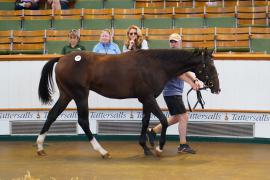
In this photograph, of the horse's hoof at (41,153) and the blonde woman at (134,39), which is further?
the blonde woman at (134,39)

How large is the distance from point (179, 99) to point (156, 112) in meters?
0.57

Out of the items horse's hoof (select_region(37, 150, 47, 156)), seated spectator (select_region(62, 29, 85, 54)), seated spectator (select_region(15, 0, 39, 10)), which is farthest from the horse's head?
seated spectator (select_region(15, 0, 39, 10))

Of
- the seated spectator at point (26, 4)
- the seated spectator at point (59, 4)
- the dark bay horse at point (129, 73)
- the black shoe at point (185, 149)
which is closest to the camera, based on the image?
the dark bay horse at point (129, 73)

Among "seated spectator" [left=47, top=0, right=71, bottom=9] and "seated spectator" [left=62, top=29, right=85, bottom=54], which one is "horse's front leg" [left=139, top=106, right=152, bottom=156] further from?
"seated spectator" [left=47, top=0, right=71, bottom=9]

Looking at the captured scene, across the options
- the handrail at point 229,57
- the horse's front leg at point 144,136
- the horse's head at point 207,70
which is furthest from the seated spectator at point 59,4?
the horse's head at point 207,70

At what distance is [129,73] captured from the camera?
22.1 feet

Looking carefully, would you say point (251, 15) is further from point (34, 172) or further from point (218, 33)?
point (34, 172)

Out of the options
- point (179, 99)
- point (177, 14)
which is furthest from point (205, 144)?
point (177, 14)

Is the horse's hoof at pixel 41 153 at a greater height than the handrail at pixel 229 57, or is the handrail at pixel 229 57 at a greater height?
the handrail at pixel 229 57

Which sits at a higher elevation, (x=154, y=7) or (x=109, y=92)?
(x=154, y=7)

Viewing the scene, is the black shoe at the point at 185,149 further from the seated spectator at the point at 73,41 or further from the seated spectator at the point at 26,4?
the seated spectator at the point at 26,4

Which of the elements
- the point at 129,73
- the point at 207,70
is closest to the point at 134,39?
the point at 129,73

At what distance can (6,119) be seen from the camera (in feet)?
27.0

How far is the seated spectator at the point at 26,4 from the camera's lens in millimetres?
12953
